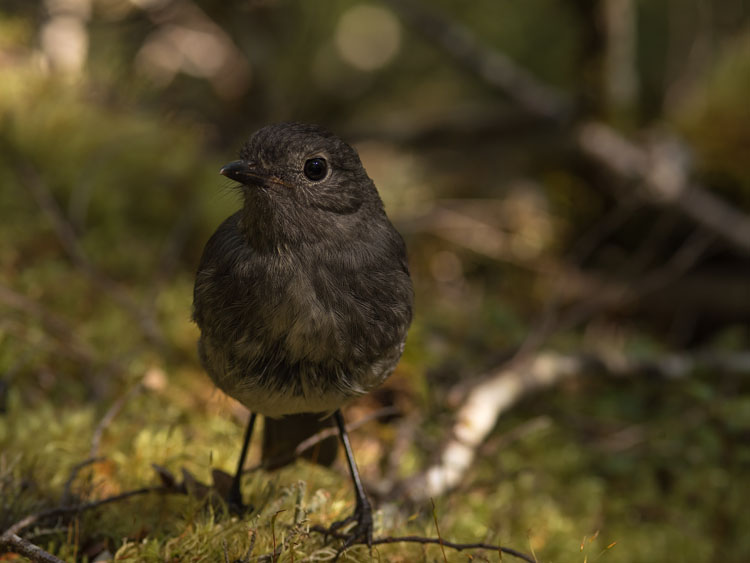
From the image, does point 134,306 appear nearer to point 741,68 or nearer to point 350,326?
point 350,326

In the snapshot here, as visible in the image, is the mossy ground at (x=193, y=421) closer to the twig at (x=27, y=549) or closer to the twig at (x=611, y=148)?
the twig at (x=27, y=549)

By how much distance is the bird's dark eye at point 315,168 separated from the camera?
2.23 metres

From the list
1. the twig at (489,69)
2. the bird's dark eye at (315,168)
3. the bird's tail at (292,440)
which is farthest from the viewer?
the twig at (489,69)

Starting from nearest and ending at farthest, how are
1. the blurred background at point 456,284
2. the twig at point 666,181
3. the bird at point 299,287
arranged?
1. the bird at point 299,287
2. the blurred background at point 456,284
3. the twig at point 666,181

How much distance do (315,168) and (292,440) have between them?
1086 mm

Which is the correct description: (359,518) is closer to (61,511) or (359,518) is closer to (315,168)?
(61,511)

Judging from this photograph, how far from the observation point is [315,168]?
223 cm

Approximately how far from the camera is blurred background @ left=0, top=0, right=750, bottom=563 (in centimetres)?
299

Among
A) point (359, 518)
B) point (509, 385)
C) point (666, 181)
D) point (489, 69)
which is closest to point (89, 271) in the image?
point (359, 518)

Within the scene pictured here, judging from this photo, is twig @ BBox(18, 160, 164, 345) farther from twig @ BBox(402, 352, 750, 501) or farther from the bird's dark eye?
the bird's dark eye

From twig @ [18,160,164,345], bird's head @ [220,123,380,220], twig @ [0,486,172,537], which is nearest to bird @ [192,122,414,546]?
bird's head @ [220,123,380,220]

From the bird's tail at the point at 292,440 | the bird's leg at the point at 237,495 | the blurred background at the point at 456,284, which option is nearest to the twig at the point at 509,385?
the blurred background at the point at 456,284

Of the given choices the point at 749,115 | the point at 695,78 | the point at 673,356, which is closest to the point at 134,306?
the point at 673,356

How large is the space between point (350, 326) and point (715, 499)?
2.80 metres
